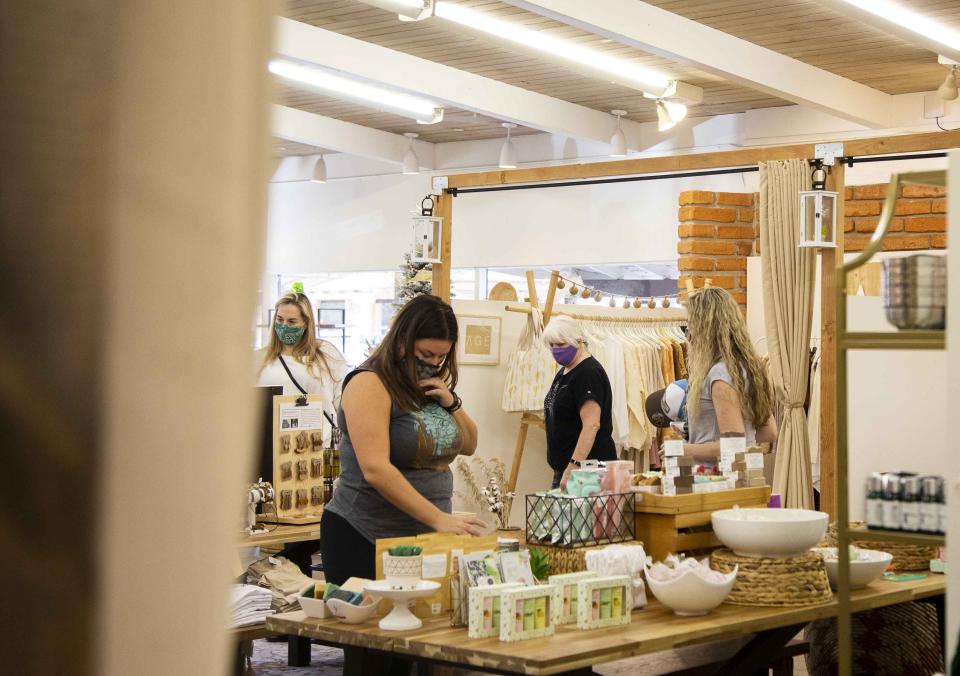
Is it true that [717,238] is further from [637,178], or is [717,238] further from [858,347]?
[858,347]

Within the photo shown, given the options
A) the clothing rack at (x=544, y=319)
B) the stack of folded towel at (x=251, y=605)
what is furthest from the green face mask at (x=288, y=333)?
the clothing rack at (x=544, y=319)

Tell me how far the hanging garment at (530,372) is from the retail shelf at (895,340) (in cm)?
437

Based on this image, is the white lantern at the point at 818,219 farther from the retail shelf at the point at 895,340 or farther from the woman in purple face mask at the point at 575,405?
the retail shelf at the point at 895,340

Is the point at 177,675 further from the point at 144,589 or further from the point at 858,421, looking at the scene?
the point at 858,421

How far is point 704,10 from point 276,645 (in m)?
4.82

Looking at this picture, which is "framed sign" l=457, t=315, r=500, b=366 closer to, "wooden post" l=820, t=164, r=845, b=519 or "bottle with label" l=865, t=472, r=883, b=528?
"wooden post" l=820, t=164, r=845, b=519

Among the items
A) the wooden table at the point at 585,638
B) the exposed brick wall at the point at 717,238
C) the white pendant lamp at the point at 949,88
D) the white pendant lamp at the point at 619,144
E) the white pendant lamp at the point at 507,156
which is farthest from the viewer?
the white pendant lamp at the point at 507,156

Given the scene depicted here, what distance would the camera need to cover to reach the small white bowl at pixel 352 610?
116 inches

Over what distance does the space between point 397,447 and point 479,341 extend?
12.6 ft

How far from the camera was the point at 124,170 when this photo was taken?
0.39 m

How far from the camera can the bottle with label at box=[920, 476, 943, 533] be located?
8.77ft

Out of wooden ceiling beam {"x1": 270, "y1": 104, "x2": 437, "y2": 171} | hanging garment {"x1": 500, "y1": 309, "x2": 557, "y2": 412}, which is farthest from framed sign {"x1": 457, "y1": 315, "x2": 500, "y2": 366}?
wooden ceiling beam {"x1": 270, "y1": 104, "x2": 437, "y2": 171}

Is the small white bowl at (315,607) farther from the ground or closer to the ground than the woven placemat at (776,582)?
closer to the ground

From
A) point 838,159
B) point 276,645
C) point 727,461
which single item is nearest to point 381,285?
point 276,645
